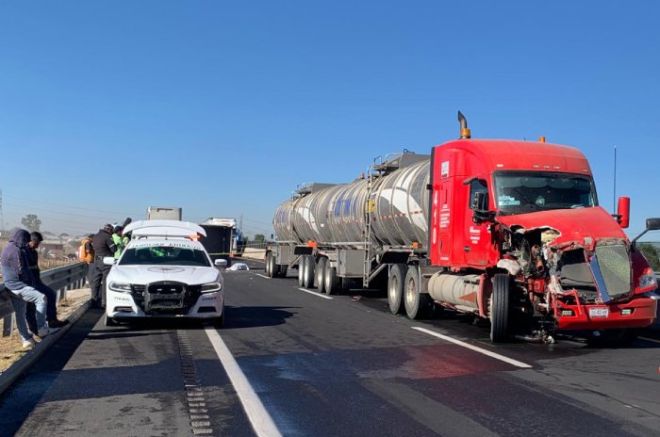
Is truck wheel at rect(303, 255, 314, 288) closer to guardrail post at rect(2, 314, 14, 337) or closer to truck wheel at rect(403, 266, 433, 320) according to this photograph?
truck wheel at rect(403, 266, 433, 320)

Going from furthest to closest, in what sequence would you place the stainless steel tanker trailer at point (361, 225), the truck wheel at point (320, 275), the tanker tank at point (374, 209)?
the truck wheel at point (320, 275)
the stainless steel tanker trailer at point (361, 225)
the tanker tank at point (374, 209)

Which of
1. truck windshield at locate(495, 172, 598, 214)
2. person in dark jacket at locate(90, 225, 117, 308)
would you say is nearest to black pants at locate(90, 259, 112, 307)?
person in dark jacket at locate(90, 225, 117, 308)

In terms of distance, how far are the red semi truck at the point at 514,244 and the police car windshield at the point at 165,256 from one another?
4.48 metres

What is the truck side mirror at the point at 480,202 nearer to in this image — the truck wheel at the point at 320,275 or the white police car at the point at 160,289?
the white police car at the point at 160,289

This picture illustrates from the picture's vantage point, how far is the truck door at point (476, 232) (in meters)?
11.3

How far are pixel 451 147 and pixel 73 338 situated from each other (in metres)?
7.45

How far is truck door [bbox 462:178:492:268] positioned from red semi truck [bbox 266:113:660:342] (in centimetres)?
2

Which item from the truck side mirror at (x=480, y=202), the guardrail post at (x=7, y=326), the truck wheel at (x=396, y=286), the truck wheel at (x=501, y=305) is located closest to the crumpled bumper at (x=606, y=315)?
the truck wheel at (x=501, y=305)

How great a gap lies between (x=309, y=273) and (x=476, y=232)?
12509mm

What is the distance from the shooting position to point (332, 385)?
24.2 feet

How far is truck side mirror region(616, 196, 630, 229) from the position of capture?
11453 millimetres

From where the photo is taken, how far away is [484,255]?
11430 mm

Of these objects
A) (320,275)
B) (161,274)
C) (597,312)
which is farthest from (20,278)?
(320,275)

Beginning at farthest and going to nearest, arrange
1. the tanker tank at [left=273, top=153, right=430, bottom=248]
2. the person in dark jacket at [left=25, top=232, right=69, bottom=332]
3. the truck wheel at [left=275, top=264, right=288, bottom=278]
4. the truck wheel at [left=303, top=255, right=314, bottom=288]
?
the truck wheel at [left=275, top=264, right=288, bottom=278]
the truck wheel at [left=303, top=255, right=314, bottom=288]
the tanker tank at [left=273, top=153, right=430, bottom=248]
the person in dark jacket at [left=25, top=232, right=69, bottom=332]
